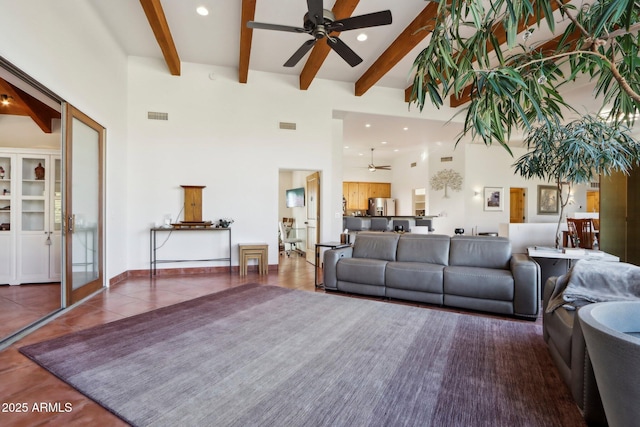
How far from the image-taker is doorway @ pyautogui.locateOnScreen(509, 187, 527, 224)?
10.5 m

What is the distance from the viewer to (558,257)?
3.45 metres

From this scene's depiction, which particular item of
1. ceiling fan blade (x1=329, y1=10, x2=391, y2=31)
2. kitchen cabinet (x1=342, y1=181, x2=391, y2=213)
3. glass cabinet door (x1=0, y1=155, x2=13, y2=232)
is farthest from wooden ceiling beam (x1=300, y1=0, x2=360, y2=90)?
kitchen cabinet (x1=342, y1=181, x2=391, y2=213)

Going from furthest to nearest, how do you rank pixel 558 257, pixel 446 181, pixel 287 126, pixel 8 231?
pixel 446 181
pixel 287 126
pixel 8 231
pixel 558 257

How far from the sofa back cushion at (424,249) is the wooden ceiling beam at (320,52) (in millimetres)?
2931

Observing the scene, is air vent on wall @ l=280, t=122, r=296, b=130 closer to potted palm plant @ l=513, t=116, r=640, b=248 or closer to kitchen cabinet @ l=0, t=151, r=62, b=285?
kitchen cabinet @ l=0, t=151, r=62, b=285

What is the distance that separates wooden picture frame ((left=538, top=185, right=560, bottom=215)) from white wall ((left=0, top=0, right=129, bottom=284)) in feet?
39.5

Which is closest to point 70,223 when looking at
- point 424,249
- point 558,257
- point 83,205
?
point 83,205

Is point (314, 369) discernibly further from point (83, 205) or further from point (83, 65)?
point (83, 65)

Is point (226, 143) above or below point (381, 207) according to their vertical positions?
above

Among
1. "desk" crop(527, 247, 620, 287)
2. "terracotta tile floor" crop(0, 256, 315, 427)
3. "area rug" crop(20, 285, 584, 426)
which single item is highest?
"desk" crop(527, 247, 620, 287)

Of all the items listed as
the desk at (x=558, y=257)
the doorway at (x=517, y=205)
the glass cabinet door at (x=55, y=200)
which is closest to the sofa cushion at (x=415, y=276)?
the desk at (x=558, y=257)

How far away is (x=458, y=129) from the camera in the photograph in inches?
313

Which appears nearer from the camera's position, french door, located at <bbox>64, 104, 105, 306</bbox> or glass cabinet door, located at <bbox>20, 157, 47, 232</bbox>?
french door, located at <bbox>64, 104, 105, 306</bbox>

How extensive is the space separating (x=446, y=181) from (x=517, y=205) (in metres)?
3.11
